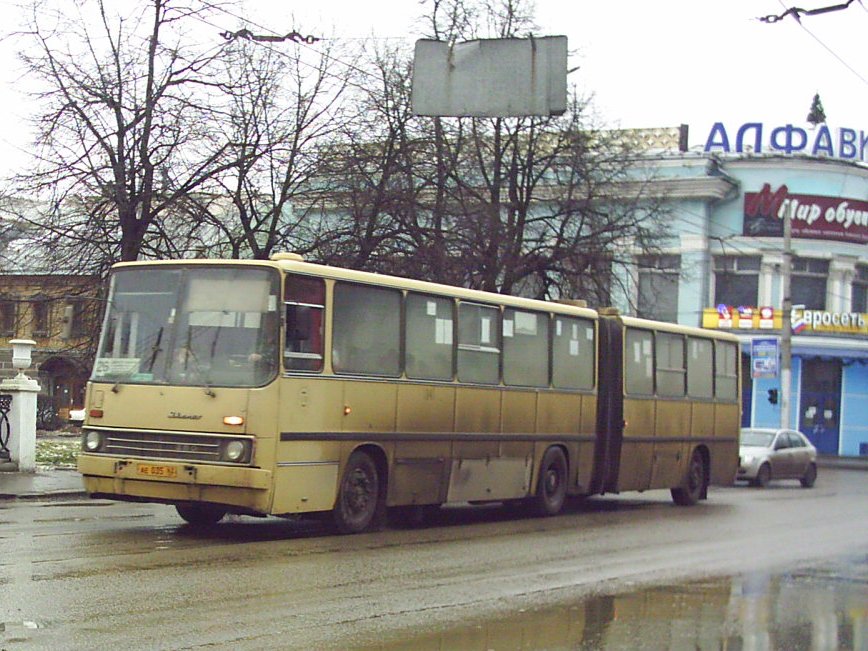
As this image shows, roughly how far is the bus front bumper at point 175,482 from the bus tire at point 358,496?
1453 millimetres

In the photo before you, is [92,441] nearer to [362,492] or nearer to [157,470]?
[157,470]

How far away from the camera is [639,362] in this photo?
2153 centimetres

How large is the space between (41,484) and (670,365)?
10.1m

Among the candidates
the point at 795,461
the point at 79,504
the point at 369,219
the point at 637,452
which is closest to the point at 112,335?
the point at 79,504

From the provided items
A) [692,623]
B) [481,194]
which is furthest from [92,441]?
[481,194]

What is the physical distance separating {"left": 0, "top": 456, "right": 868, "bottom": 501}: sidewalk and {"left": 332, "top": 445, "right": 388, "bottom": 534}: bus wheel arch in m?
5.30

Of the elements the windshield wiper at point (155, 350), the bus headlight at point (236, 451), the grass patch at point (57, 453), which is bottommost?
the grass patch at point (57, 453)

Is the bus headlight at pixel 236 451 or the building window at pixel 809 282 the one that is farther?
the building window at pixel 809 282

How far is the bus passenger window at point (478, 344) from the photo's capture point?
55.5 feet

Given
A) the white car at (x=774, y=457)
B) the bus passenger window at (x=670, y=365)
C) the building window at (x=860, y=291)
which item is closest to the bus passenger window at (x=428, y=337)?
the bus passenger window at (x=670, y=365)

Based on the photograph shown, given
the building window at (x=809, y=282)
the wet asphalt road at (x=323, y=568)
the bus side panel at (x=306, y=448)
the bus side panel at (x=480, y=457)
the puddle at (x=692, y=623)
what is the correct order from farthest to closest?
the building window at (x=809, y=282) < the bus side panel at (x=480, y=457) < the bus side panel at (x=306, y=448) < the puddle at (x=692, y=623) < the wet asphalt road at (x=323, y=568)

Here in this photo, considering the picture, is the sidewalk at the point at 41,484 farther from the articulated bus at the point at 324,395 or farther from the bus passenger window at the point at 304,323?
the bus passenger window at the point at 304,323

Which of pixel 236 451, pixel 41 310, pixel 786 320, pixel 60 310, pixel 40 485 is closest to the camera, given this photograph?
pixel 236 451

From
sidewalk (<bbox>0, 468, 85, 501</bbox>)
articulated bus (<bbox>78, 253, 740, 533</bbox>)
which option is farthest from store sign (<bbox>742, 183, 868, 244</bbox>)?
sidewalk (<bbox>0, 468, 85, 501</bbox>)
